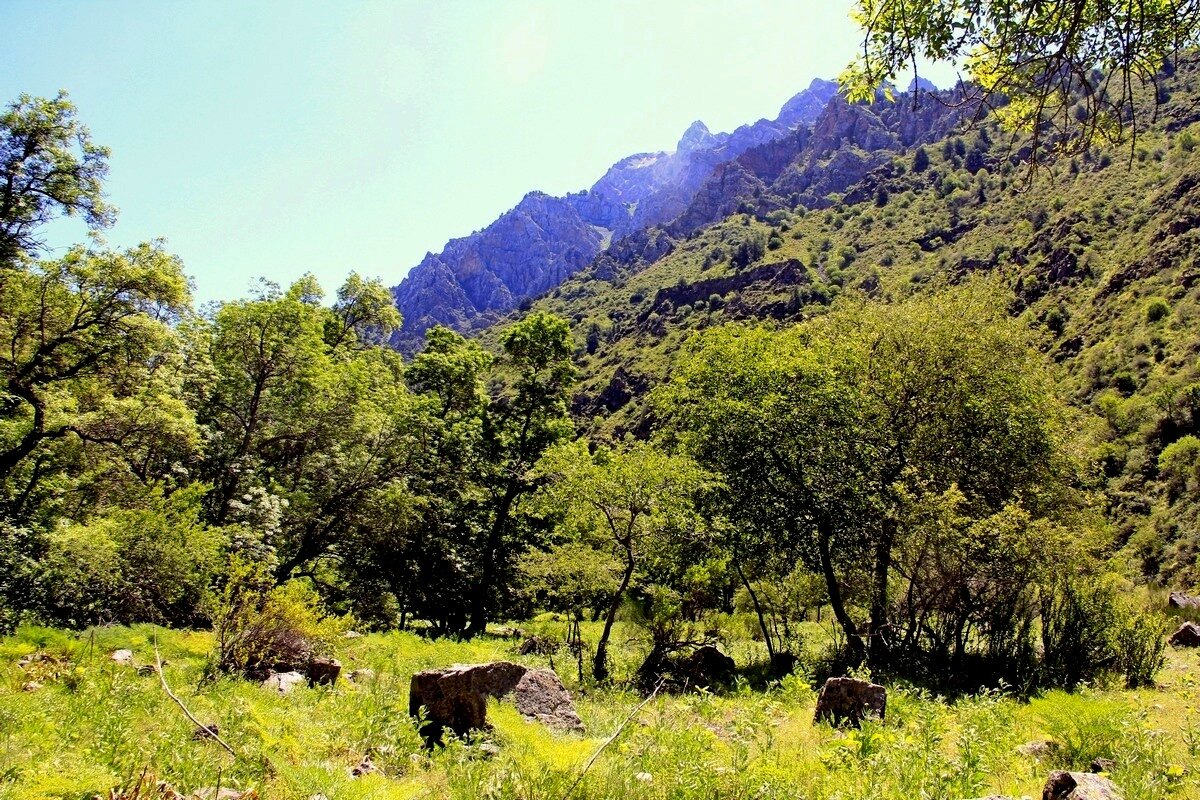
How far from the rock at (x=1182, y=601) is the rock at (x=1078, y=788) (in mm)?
21286

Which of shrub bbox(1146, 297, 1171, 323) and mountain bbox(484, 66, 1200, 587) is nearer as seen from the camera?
mountain bbox(484, 66, 1200, 587)

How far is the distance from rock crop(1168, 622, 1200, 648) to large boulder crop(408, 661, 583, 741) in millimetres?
18103

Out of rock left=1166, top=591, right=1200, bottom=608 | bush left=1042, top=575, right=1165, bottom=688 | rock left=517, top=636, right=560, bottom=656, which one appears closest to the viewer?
bush left=1042, top=575, right=1165, bottom=688

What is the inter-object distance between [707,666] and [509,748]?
35.8ft

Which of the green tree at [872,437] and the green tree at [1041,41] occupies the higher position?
the green tree at [1041,41]

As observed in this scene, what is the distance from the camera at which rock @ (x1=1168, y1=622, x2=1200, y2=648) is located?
1688 cm

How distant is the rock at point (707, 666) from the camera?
15.5 metres

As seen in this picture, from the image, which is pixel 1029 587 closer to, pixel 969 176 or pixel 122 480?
pixel 122 480

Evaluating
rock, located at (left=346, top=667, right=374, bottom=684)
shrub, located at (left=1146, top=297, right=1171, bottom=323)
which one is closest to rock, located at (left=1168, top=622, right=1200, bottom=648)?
rock, located at (left=346, top=667, right=374, bottom=684)

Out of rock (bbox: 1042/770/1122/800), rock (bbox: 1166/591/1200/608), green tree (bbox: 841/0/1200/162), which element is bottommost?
rock (bbox: 1166/591/1200/608)

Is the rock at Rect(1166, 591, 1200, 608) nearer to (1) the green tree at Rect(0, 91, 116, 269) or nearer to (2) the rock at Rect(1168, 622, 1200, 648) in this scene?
(2) the rock at Rect(1168, 622, 1200, 648)

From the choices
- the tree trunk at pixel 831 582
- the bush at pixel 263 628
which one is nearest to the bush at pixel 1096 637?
the tree trunk at pixel 831 582

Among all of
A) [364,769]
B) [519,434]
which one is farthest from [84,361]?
[364,769]

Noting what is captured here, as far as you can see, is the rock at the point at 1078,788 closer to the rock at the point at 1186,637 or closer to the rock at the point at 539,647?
the rock at the point at 539,647
